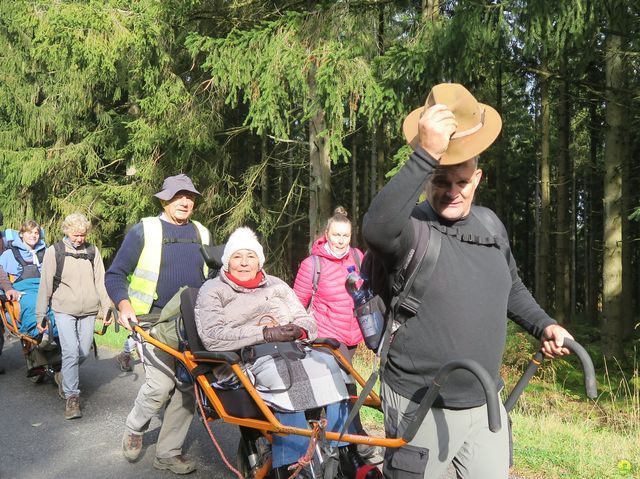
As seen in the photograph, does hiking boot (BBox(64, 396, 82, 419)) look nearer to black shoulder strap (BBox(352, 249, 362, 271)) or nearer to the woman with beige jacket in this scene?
the woman with beige jacket

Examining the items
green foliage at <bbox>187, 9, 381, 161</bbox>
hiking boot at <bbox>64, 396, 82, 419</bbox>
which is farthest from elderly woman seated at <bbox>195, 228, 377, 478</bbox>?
green foliage at <bbox>187, 9, 381, 161</bbox>

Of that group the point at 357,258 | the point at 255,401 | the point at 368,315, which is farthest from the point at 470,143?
the point at 357,258

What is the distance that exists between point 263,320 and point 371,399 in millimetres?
1086

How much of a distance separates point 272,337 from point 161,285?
171 centimetres

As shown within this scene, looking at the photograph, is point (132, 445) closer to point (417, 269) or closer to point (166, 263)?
point (166, 263)

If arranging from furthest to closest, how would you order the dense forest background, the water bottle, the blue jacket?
1. the blue jacket
2. the dense forest background
3. the water bottle

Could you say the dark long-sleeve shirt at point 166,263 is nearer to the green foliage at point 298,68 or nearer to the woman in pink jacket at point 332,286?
the woman in pink jacket at point 332,286

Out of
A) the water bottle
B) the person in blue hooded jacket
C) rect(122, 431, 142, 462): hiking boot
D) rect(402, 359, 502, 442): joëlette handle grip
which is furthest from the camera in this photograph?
the person in blue hooded jacket

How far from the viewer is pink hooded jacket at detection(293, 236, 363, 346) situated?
594cm

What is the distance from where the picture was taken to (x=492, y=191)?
27406mm

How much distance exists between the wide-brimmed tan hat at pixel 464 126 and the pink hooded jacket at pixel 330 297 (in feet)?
12.5

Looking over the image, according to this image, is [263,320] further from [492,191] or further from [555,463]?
[492,191]

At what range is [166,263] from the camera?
5109mm

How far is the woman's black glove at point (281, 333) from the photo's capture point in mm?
3770
